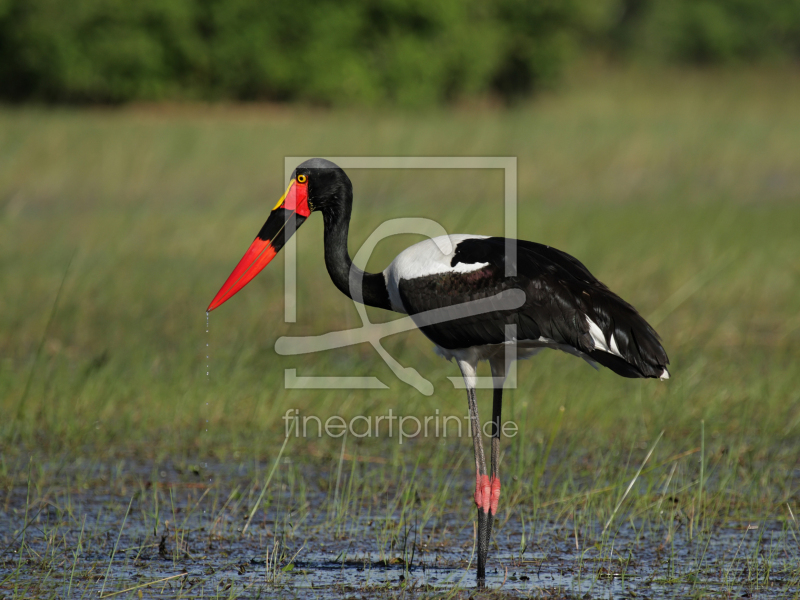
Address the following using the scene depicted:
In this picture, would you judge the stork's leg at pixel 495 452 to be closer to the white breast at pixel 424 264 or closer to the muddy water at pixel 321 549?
the muddy water at pixel 321 549

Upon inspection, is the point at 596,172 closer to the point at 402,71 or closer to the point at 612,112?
the point at 612,112

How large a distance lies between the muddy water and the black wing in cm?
78

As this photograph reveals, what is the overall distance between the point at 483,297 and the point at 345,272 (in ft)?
2.15

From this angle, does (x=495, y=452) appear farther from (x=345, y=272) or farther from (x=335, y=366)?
(x=335, y=366)

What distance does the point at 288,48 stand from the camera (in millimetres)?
26500

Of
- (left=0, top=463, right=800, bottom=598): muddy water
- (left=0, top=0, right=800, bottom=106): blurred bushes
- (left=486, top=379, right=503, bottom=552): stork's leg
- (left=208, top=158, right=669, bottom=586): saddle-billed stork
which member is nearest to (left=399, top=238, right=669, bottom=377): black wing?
(left=208, top=158, right=669, bottom=586): saddle-billed stork

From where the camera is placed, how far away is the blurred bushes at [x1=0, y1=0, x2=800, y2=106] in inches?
934

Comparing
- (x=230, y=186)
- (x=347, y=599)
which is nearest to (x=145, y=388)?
(x=347, y=599)

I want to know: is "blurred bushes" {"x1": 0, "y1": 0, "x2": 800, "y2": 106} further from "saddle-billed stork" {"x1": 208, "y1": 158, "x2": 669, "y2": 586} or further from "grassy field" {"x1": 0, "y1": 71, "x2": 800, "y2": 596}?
"saddle-billed stork" {"x1": 208, "y1": 158, "x2": 669, "y2": 586}

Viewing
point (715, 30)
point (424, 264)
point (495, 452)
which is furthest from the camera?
point (715, 30)

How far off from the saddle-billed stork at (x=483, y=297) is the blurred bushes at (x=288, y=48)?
19652 mm

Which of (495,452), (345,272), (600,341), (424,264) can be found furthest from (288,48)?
(600,341)

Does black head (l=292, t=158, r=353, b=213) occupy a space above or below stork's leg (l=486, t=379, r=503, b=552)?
above

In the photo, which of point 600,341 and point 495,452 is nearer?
point 600,341
